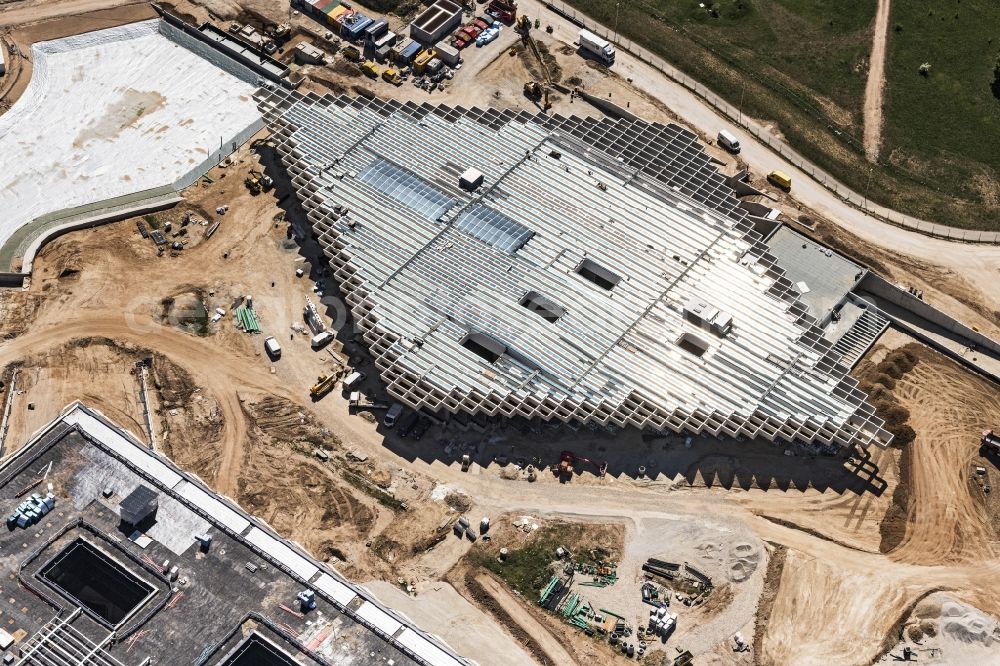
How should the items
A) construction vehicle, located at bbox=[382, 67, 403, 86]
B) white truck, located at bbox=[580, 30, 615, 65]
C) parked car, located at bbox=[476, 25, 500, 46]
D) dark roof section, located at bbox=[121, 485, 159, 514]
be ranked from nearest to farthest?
dark roof section, located at bbox=[121, 485, 159, 514]
construction vehicle, located at bbox=[382, 67, 403, 86]
white truck, located at bbox=[580, 30, 615, 65]
parked car, located at bbox=[476, 25, 500, 46]

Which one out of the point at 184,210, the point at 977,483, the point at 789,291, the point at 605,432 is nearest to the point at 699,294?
the point at 789,291

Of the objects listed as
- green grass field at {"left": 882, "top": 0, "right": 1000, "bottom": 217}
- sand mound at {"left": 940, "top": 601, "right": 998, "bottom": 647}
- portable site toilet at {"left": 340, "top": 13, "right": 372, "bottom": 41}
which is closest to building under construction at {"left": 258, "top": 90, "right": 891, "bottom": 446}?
sand mound at {"left": 940, "top": 601, "right": 998, "bottom": 647}

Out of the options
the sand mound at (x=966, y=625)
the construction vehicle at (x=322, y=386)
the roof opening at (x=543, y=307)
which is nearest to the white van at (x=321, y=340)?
the construction vehicle at (x=322, y=386)

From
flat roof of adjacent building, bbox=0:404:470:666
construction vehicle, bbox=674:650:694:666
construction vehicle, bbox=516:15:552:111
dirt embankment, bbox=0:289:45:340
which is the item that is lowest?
flat roof of adjacent building, bbox=0:404:470:666

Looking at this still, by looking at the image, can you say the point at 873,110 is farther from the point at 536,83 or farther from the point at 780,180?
the point at 536,83

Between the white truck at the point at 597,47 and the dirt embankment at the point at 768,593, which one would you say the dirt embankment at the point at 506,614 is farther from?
the white truck at the point at 597,47

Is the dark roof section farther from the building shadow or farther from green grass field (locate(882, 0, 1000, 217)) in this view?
green grass field (locate(882, 0, 1000, 217))

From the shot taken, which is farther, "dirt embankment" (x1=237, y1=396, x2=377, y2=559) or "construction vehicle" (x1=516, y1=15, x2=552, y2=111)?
"construction vehicle" (x1=516, y1=15, x2=552, y2=111)
